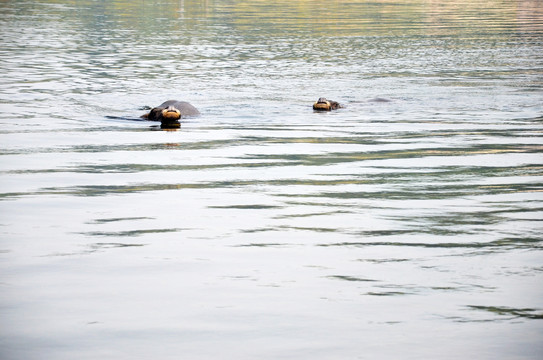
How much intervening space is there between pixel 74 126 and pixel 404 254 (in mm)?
11486

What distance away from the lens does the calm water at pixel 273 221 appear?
6.80 m

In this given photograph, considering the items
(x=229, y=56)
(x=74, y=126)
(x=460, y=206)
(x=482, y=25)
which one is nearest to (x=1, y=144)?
(x=74, y=126)

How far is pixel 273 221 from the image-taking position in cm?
1041

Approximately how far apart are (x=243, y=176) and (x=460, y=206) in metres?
3.12

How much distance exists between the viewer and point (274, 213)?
10.8 m

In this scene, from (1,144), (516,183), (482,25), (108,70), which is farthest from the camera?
(482,25)

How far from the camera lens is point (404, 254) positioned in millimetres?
8891

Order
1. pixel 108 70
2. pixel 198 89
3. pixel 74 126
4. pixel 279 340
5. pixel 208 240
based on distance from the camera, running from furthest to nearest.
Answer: pixel 108 70, pixel 198 89, pixel 74 126, pixel 208 240, pixel 279 340

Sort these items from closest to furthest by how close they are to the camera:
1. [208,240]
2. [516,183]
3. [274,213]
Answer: [208,240]
[274,213]
[516,183]

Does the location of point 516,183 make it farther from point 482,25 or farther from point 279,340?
point 482,25

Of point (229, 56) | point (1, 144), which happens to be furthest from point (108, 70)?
point (1, 144)

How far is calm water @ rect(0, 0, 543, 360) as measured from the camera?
6797 mm

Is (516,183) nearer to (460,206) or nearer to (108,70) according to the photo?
(460,206)

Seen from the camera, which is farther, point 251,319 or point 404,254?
point 404,254
